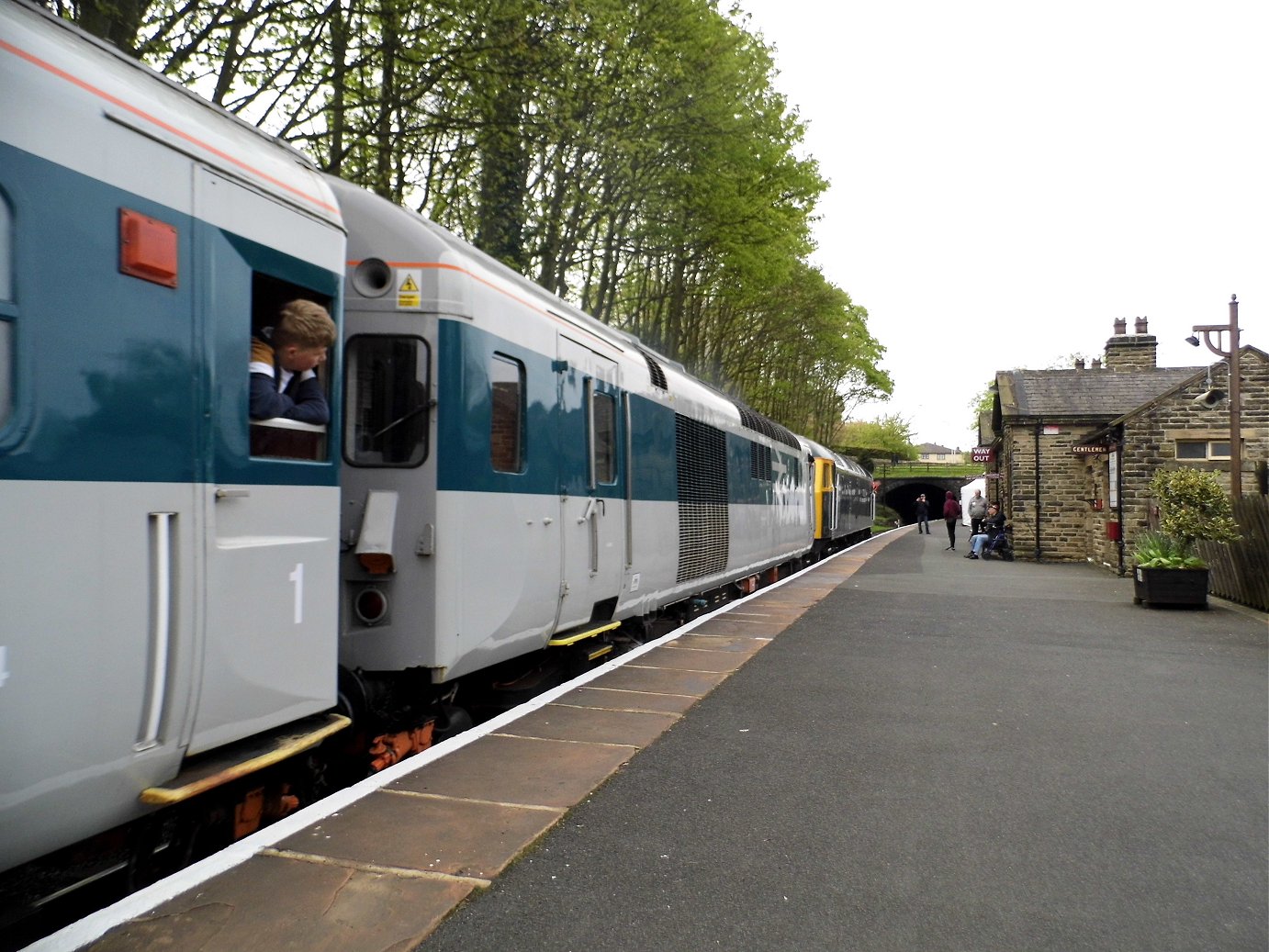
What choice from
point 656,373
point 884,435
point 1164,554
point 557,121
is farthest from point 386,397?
point 884,435

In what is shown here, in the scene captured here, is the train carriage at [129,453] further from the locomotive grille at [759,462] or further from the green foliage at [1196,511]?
the green foliage at [1196,511]

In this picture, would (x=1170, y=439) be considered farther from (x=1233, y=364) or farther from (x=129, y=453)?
(x=129, y=453)

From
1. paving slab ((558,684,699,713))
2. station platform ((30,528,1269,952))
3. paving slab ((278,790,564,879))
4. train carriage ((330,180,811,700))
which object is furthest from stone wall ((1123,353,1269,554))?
paving slab ((278,790,564,879))

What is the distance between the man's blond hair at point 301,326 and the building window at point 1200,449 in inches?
789

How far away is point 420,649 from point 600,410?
2.95m

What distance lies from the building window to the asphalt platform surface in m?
13.2

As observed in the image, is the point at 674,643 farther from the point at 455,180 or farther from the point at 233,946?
the point at 455,180

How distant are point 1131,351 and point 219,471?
99.5 ft

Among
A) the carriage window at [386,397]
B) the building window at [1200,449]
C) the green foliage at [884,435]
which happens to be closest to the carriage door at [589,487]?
the carriage window at [386,397]

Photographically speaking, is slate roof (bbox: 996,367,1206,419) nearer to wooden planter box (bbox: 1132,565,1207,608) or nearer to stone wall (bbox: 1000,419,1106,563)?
stone wall (bbox: 1000,419,1106,563)

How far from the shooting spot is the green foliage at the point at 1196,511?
12883 mm

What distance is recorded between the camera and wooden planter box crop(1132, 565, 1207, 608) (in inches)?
501

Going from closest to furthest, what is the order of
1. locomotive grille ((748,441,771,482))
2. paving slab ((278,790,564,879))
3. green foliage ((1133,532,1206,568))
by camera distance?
paving slab ((278,790,564,879))
green foliage ((1133,532,1206,568))
locomotive grille ((748,441,771,482))

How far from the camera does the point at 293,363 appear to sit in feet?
12.4
